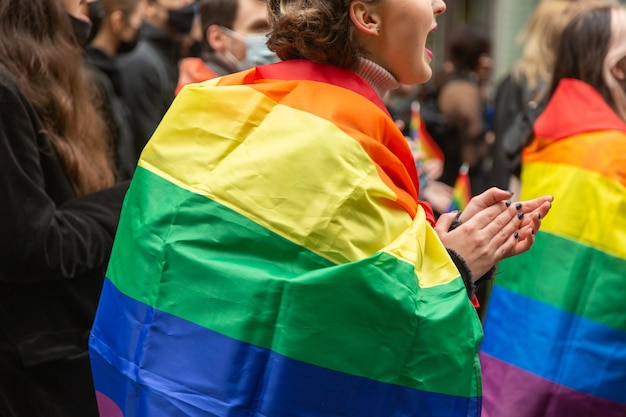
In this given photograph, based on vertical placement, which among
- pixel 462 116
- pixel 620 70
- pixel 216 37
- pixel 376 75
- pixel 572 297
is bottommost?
pixel 462 116

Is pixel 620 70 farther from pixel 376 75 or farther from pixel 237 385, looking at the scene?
pixel 237 385

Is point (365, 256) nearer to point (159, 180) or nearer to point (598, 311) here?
point (159, 180)

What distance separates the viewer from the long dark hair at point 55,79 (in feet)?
9.77

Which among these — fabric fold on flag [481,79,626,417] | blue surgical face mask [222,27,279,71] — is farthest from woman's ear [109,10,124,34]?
fabric fold on flag [481,79,626,417]

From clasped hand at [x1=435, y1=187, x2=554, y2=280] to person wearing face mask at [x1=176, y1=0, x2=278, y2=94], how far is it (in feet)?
6.73

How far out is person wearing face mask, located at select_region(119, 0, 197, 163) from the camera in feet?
19.0

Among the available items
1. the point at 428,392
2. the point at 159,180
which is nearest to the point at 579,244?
the point at 428,392

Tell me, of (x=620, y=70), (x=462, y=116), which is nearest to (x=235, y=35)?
(x=620, y=70)

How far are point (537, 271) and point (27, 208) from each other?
1890mm

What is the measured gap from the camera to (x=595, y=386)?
3.53 m

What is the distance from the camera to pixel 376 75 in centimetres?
244

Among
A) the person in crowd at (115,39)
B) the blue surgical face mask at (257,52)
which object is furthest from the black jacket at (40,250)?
the person in crowd at (115,39)

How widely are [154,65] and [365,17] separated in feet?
12.5

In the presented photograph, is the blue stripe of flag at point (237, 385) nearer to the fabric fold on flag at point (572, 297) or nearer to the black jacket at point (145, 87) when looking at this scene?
the fabric fold on flag at point (572, 297)
